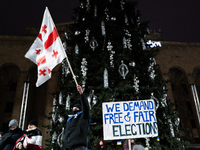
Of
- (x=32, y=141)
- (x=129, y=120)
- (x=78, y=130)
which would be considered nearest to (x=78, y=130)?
(x=78, y=130)

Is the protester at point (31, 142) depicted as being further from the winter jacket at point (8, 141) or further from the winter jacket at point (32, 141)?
the winter jacket at point (8, 141)

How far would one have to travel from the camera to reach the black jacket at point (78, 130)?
241 cm

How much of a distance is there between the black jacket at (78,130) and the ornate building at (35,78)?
13575 mm

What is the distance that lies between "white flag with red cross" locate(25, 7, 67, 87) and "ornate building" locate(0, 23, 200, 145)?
12.8m

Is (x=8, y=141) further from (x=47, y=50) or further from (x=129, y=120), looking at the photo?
(x=129, y=120)

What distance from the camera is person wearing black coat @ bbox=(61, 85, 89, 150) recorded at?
2.40m

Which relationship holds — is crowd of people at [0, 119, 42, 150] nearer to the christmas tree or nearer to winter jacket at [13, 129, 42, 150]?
winter jacket at [13, 129, 42, 150]

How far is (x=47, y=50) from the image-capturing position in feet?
11.7

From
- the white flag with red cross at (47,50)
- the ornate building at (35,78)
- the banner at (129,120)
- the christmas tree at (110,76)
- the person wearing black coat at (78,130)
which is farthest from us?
the ornate building at (35,78)

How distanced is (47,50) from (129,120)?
2321 millimetres

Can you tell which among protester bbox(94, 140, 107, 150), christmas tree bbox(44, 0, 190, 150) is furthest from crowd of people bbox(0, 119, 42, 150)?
protester bbox(94, 140, 107, 150)

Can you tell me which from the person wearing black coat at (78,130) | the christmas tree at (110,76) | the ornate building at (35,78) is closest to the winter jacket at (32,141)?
the person wearing black coat at (78,130)

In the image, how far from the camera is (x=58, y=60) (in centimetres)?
339

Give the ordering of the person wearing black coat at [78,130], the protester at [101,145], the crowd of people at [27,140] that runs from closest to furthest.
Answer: the person wearing black coat at [78,130] < the crowd of people at [27,140] < the protester at [101,145]
